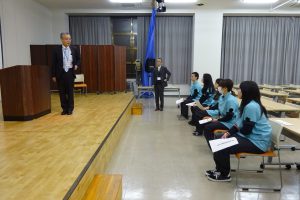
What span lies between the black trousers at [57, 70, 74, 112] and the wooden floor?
251 mm

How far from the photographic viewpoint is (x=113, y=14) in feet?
29.6

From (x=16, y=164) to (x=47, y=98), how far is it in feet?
7.93

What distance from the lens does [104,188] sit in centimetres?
223

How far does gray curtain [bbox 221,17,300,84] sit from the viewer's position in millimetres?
9062

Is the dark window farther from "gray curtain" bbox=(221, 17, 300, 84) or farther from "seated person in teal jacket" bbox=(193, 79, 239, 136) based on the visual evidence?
"seated person in teal jacket" bbox=(193, 79, 239, 136)

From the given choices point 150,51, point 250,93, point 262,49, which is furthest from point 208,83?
point 262,49

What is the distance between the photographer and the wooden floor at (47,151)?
6.31 feet

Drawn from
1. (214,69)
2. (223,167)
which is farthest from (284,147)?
(214,69)

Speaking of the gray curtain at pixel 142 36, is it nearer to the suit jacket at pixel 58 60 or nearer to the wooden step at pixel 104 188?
the suit jacket at pixel 58 60

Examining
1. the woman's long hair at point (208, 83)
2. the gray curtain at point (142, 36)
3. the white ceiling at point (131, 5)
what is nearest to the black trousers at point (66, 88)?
the woman's long hair at point (208, 83)

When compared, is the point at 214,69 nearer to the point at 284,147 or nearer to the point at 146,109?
the point at 146,109

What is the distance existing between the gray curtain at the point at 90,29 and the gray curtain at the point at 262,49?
14.2ft

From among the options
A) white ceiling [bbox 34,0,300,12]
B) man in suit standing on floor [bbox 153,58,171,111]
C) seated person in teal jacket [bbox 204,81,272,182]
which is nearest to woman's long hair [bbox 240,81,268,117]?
seated person in teal jacket [bbox 204,81,272,182]

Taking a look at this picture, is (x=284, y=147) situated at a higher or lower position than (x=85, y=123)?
lower
